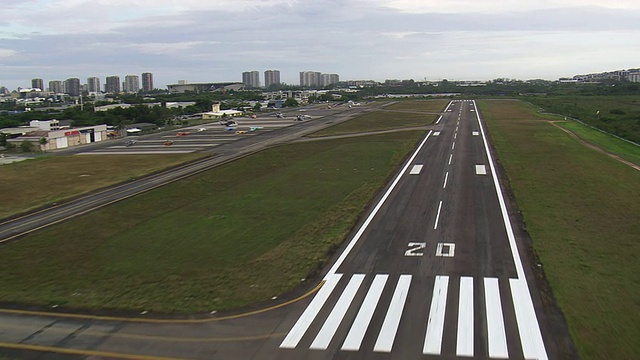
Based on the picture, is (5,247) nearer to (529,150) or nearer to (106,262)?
(106,262)

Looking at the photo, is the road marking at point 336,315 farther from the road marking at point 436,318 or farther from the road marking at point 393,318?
the road marking at point 436,318

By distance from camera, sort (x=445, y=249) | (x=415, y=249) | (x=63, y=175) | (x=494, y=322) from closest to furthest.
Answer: (x=494, y=322) → (x=445, y=249) → (x=415, y=249) → (x=63, y=175)

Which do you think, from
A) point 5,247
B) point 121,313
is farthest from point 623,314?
point 5,247

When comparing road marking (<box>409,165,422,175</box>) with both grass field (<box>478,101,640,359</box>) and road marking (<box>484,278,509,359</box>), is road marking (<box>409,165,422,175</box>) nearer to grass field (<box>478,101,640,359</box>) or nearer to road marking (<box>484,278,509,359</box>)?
grass field (<box>478,101,640,359</box>)

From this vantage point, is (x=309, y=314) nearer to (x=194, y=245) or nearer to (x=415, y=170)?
(x=194, y=245)

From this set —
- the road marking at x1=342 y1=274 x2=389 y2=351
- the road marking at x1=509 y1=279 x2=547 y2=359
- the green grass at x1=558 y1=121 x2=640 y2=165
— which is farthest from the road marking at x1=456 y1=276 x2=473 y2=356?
the green grass at x1=558 y1=121 x2=640 y2=165

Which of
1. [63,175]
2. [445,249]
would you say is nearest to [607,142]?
[445,249]

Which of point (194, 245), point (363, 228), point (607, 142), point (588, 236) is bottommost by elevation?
point (194, 245)
